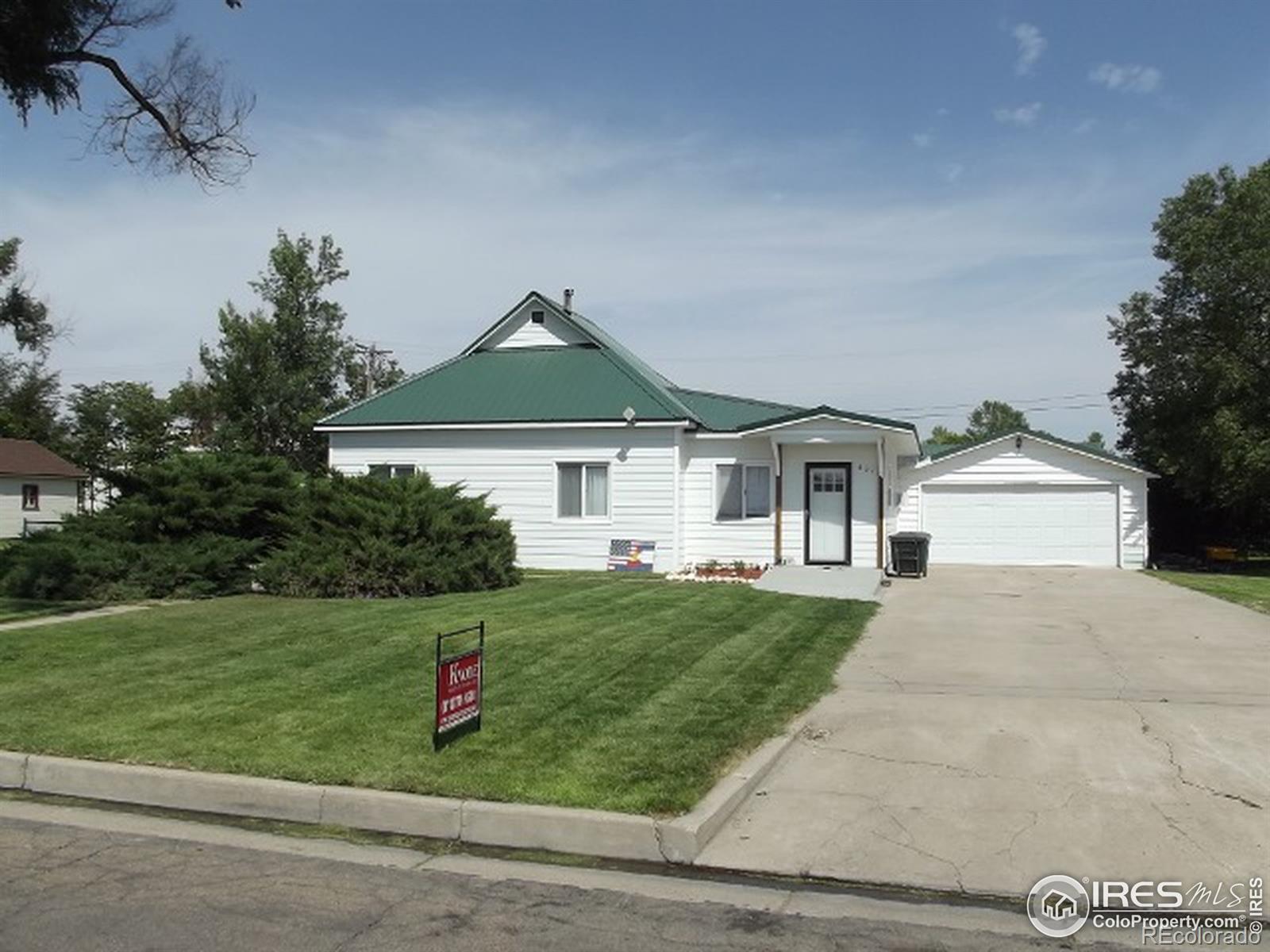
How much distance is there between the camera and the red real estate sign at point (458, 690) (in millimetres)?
7117

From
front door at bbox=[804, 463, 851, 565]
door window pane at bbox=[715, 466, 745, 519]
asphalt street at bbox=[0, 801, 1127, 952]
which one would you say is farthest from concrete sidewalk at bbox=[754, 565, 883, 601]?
asphalt street at bbox=[0, 801, 1127, 952]

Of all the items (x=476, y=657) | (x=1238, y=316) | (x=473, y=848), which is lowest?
(x=473, y=848)

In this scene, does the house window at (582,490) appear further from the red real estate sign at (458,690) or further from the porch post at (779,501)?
the red real estate sign at (458,690)

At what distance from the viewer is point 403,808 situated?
6.26 meters

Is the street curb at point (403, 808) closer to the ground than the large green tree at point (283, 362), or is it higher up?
closer to the ground

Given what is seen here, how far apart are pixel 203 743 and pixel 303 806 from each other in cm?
144

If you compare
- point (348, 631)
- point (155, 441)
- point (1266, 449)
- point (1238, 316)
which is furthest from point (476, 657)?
point (155, 441)

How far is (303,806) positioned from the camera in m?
6.45

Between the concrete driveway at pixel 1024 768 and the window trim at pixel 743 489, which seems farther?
the window trim at pixel 743 489

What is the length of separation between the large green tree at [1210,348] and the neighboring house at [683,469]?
149 inches

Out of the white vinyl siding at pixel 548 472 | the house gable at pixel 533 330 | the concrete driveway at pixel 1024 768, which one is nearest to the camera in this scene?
the concrete driveway at pixel 1024 768

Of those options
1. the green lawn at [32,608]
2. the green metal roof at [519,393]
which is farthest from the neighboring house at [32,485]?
the green lawn at [32,608]

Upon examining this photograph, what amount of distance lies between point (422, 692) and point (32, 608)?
8.42m

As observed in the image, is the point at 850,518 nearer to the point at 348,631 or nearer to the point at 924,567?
the point at 924,567
